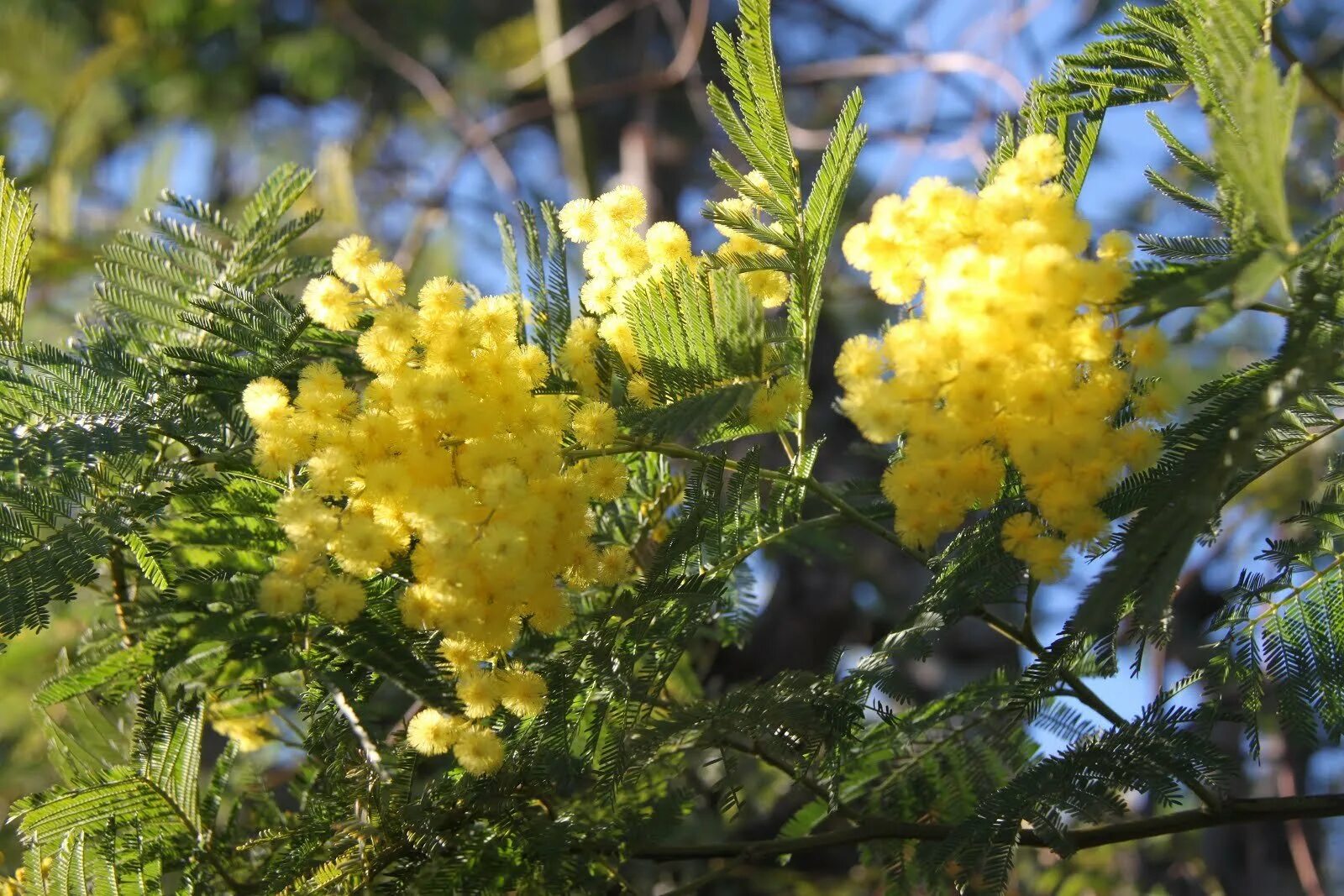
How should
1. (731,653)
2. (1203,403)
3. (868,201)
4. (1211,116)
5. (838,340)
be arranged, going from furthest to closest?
1. (838,340)
2. (868,201)
3. (731,653)
4. (1203,403)
5. (1211,116)

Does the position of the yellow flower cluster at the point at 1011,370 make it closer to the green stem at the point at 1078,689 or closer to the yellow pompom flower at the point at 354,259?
the green stem at the point at 1078,689

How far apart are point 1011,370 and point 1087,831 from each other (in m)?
0.67

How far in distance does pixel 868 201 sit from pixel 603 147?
250 cm

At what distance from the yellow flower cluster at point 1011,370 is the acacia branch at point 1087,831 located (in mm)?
439

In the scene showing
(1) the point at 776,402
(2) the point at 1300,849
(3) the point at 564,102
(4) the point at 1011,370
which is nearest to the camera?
(4) the point at 1011,370

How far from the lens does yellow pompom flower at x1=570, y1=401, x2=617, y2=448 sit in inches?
43.4

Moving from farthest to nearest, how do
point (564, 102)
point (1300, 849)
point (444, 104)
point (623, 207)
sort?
point (444, 104), point (564, 102), point (1300, 849), point (623, 207)

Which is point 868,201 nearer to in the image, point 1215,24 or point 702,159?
point 702,159

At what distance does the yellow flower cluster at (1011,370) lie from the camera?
0.90 metres

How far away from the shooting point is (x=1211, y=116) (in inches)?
39.1

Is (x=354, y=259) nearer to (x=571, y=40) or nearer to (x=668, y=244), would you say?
(x=668, y=244)

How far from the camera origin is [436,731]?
102cm

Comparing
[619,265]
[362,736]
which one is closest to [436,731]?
[362,736]

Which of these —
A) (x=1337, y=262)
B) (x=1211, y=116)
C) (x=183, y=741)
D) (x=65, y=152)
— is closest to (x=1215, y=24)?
(x=1211, y=116)
